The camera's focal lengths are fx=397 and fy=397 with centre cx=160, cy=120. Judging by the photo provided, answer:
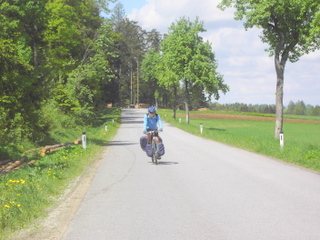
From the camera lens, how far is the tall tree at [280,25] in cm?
2111

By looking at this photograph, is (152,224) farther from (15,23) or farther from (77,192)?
(15,23)

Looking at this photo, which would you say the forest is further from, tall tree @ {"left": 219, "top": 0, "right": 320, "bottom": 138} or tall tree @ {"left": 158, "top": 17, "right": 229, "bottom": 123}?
tall tree @ {"left": 219, "top": 0, "right": 320, "bottom": 138}

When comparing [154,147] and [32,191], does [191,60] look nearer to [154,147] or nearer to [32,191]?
[154,147]

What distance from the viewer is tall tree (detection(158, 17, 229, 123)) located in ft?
145

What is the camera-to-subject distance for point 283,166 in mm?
13164

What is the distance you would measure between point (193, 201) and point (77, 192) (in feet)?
9.40

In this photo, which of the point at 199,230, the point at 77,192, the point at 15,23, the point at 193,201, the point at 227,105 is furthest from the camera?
the point at 227,105

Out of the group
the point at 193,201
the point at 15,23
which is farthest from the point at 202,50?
the point at 193,201

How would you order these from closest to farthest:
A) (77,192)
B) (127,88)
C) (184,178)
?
(77,192), (184,178), (127,88)

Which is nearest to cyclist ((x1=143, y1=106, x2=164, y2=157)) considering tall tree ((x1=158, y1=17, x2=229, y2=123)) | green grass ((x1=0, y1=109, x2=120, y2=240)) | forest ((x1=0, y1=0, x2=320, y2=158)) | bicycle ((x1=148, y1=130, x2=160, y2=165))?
bicycle ((x1=148, y1=130, x2=160, y2=165))

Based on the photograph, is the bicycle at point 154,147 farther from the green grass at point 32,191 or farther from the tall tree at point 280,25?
the tall tree at point 280,25

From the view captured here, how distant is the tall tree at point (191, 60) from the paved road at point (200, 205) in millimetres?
32572

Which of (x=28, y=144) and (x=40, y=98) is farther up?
(x=40, y=98)

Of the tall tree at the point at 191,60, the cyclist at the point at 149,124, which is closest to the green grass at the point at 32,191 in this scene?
the cyclist at the point at 149,124
